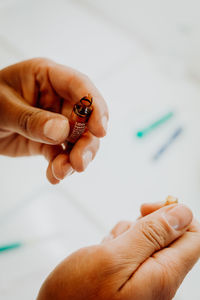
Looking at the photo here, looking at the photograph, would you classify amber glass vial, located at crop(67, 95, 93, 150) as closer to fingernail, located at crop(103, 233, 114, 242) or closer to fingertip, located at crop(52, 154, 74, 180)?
fingertip, located at crop(52, 154, 74, 180)

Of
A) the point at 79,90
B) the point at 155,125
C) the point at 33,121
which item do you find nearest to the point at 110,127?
the point at 155,125

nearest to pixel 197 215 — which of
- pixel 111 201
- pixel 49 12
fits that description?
pixel 111 201

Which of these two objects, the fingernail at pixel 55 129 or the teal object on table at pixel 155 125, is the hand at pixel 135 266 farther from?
the teal object on table at pixel 155 125

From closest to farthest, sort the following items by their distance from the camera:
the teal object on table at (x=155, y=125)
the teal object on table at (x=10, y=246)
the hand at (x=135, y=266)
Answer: the hand at (x=135, y=266)
the teal object on table at (x=10, y=246)
the teal object on table at (x=155, y=125)

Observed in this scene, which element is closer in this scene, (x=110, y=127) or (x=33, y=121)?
(x=33, y=121)

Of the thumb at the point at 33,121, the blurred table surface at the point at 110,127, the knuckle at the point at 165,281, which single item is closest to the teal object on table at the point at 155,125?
the blurred table surface at the point at 110,127

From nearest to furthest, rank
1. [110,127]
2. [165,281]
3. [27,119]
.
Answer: [165,281]
[27,119]
[110,127]

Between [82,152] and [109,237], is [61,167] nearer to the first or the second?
[82,152]
